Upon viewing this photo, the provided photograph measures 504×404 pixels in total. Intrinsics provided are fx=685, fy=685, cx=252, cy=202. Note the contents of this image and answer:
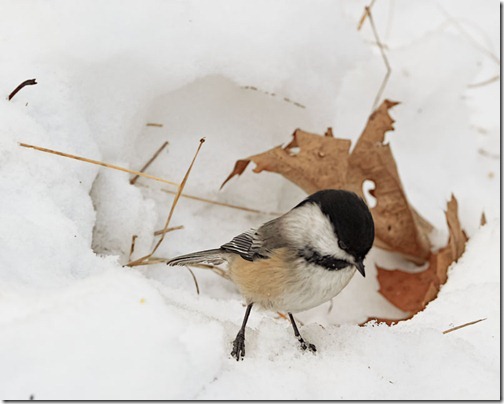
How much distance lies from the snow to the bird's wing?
23 cm

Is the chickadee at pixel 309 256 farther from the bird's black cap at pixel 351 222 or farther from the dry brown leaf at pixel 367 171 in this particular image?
the dry brown leaf at pixel 367 171

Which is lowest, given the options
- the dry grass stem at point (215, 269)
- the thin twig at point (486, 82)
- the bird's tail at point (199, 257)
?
the dry grass stem at point (215, 269)

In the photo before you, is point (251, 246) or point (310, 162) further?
point (310, 162)

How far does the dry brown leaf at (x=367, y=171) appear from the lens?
2.78 meters

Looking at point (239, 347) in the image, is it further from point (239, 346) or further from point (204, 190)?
point (204, 190)

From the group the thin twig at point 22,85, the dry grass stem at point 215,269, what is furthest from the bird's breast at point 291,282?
the thin twig at point 22,85

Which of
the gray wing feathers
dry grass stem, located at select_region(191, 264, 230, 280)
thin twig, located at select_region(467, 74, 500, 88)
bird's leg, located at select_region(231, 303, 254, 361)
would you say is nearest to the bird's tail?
the gray wing feathers

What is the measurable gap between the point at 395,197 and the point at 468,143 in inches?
37.9

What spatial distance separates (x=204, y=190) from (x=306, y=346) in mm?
1125

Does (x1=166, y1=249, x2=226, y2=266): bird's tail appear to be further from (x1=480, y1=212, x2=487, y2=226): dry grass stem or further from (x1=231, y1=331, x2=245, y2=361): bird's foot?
(x1=480, y1=212, x2=487, y2=226): dry grass stem

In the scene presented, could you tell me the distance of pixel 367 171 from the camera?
294cm

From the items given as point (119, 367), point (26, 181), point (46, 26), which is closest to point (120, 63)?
point (46, 26)

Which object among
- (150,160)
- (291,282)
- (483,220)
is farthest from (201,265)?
(483,220)

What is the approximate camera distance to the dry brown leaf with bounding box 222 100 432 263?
9.11 feet
